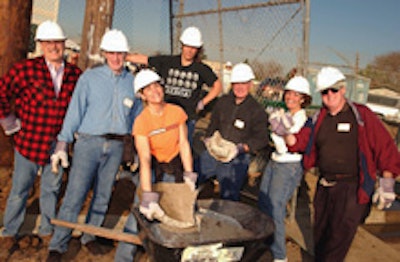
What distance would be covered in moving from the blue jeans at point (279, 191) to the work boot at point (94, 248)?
5.74ft

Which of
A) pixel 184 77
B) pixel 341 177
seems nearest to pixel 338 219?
pixel 341 177

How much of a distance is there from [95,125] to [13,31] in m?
2.14

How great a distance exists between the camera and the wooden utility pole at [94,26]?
4328 millimetres

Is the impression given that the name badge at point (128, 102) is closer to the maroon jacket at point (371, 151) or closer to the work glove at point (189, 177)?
the work glove at point (189, 177)

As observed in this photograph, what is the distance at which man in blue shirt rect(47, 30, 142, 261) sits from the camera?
10.8 ft

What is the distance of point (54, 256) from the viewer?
3344 millimetres

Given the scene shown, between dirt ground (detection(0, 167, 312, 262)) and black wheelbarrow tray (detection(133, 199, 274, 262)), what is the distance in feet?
0.82

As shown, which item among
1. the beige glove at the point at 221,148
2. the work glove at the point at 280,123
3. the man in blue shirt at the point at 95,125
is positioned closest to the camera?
the work glove at the point at 280,123

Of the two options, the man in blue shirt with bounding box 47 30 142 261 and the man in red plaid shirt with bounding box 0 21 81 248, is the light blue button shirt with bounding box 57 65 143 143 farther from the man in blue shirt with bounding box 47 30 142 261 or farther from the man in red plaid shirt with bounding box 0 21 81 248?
the man in red plaid shirt with bounding box 0 21 81 248

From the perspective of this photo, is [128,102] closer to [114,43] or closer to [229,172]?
[114,43]

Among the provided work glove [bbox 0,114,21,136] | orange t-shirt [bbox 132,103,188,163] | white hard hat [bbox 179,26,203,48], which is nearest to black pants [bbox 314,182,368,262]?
orange t-shirt [bbox 132,103,188,163]

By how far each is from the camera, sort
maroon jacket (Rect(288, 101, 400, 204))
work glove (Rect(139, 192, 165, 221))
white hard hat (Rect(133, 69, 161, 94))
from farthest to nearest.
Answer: white hard hat (Rect(133, 69, 161, 94)) < maroon jacket (Rect(288, 101, 400, 204)) < work glove (Rect(139, 192, 165, 221))

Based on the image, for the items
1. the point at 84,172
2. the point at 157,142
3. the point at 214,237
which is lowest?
the point at 214,237

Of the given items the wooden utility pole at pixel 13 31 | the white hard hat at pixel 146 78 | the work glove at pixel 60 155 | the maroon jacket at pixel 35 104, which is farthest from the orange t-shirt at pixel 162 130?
the wooden utility pole at pixel 13 31
